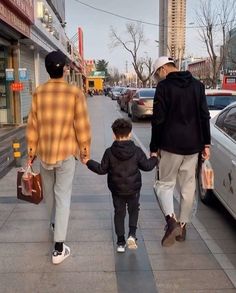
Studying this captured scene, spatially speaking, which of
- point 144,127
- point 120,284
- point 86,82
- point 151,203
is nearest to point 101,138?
point 144,127

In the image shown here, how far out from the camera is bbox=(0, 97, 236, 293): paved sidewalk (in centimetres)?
372

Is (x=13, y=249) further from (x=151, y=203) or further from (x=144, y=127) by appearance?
(x=144, y=127)

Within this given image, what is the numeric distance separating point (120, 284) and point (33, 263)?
0.90 meters

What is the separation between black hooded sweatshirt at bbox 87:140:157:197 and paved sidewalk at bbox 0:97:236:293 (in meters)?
0.68

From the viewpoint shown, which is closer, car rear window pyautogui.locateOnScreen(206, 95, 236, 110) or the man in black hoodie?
the man in black hoodie

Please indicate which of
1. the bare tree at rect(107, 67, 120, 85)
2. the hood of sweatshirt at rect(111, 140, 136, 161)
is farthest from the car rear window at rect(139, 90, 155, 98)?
the bare tree at rect(107, 67, 120, 85)

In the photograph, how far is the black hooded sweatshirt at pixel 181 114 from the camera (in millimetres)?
4285

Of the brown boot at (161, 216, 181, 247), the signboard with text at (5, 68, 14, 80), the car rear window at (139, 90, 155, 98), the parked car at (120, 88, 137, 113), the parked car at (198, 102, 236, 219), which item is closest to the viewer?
the brown boot at (161, 216, 181, 247)

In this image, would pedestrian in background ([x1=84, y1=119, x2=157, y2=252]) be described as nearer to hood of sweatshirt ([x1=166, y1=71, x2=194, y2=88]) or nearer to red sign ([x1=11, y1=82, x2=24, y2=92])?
hood of sweatshirt ([x1=166, y1=71, x2=194, y2=88])

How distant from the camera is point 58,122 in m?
3.97

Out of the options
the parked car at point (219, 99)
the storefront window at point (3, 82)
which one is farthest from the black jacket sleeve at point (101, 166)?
the storefront window at point (3, 82)

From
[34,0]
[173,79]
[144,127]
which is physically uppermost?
[34,0]

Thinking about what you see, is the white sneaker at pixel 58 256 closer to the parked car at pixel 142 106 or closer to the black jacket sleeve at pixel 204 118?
the black jacket sleeve at pixel 204 118

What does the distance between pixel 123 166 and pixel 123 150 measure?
15cm
